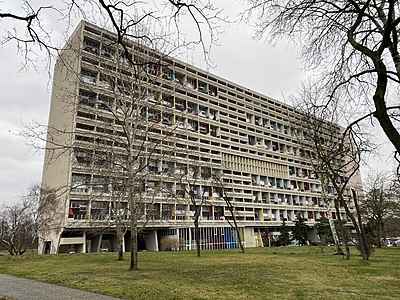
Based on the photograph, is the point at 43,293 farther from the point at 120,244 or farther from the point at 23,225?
the point at 23,225

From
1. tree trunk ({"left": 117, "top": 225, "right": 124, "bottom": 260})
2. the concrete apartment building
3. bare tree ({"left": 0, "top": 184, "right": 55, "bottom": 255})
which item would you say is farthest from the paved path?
bare tree ({"left": 0, "top": 184, "right": 55, "bottom": 255})

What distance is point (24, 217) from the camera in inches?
1636

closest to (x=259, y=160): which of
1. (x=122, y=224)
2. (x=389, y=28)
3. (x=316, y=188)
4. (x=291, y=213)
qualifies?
(x=291, y=213)

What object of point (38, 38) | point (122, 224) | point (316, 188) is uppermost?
point (316, 188)

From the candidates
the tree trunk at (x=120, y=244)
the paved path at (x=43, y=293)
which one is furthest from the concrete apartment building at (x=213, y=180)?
the paved path at (x=43, y=293)

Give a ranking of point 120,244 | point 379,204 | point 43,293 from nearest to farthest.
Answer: point 43,293 → point 120,244 → point 379,204

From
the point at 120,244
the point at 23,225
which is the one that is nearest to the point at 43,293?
the point at 120,244

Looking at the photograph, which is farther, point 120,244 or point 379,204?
point 379,204

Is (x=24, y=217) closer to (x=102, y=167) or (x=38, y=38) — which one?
(x=102, y=167)

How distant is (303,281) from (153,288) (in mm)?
4945

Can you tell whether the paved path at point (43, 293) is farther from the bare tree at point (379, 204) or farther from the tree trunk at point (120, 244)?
the bare tree at point (379, 204)

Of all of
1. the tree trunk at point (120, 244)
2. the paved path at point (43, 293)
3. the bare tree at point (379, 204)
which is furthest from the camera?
the bare tree at point (379, 204)

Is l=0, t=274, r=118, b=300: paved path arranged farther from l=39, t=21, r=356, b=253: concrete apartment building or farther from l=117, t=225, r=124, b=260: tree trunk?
l=39, t=21, r=356, b=253: concrete apartment building

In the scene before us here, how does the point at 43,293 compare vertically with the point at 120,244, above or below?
below
